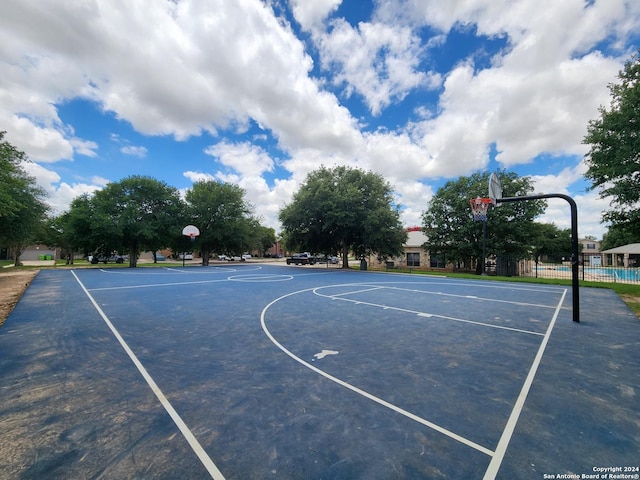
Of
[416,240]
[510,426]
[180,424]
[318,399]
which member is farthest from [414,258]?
[180,424]

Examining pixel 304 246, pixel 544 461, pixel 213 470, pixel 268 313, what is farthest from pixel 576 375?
pixel 304 246

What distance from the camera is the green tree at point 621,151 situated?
537 inches

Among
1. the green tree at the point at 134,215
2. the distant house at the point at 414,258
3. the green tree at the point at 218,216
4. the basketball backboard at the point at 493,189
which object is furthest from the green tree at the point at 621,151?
the green tree at the point at 134,215

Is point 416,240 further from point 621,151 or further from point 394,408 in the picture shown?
point 394,408

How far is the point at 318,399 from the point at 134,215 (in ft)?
120

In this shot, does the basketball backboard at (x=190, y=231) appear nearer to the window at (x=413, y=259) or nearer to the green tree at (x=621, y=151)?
the window at (x=413, y=259)

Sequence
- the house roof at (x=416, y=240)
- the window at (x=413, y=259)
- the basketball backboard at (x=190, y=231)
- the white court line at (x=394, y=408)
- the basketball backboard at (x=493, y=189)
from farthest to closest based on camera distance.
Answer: the house roof at (x=416, y=240)
the window at (x=413, y=259)
the basketball backboard at (x=190, y=231)
the basketball backboard at (x=493, y=189)
the white court line at (x=394, y=408)

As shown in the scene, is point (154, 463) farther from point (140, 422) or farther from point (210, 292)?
point (210, 292)

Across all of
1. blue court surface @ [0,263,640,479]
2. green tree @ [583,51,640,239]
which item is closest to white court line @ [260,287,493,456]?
blue court surface @ [0,263,640,479]

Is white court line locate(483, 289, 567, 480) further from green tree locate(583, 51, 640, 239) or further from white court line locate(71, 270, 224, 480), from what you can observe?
green tree locate(583, 51, 640, 239)

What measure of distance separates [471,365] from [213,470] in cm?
463

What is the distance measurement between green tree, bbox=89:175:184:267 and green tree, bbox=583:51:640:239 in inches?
1521

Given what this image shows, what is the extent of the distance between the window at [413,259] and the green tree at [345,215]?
941cm

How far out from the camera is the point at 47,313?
9.30m
